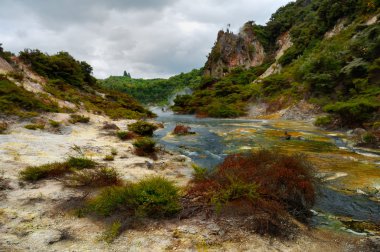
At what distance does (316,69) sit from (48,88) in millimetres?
32314

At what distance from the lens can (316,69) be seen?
3581 cm

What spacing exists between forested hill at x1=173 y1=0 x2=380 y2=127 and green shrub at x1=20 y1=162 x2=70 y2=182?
65.6 feet

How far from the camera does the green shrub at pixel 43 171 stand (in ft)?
27.7

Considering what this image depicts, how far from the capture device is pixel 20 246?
5078 mm

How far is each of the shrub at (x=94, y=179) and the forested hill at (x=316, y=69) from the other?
61.9ft

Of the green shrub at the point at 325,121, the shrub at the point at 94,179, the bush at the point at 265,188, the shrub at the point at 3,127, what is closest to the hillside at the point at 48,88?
the shrub at the point at 3,127

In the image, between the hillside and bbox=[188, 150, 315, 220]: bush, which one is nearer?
bbox=[188, 150, 315, 220]: bush

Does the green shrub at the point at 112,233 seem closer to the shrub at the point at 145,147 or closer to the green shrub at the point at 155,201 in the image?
the green shrub at the point at 155,201

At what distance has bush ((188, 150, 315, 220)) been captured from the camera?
6.60 meters

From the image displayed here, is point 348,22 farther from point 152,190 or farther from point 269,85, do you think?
point 152,190

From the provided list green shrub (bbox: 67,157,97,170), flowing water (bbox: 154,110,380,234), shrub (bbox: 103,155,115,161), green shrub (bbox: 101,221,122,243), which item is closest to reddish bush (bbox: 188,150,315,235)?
flowing water (bbox: 154,110,380,234)

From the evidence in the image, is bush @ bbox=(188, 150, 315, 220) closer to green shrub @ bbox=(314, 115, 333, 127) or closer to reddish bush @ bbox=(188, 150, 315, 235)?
reddish bush @ bbox=(188, 150, 315, 235)

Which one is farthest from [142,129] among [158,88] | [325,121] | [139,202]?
[158,88]

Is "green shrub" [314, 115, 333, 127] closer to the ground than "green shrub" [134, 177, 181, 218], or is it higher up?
higher up
